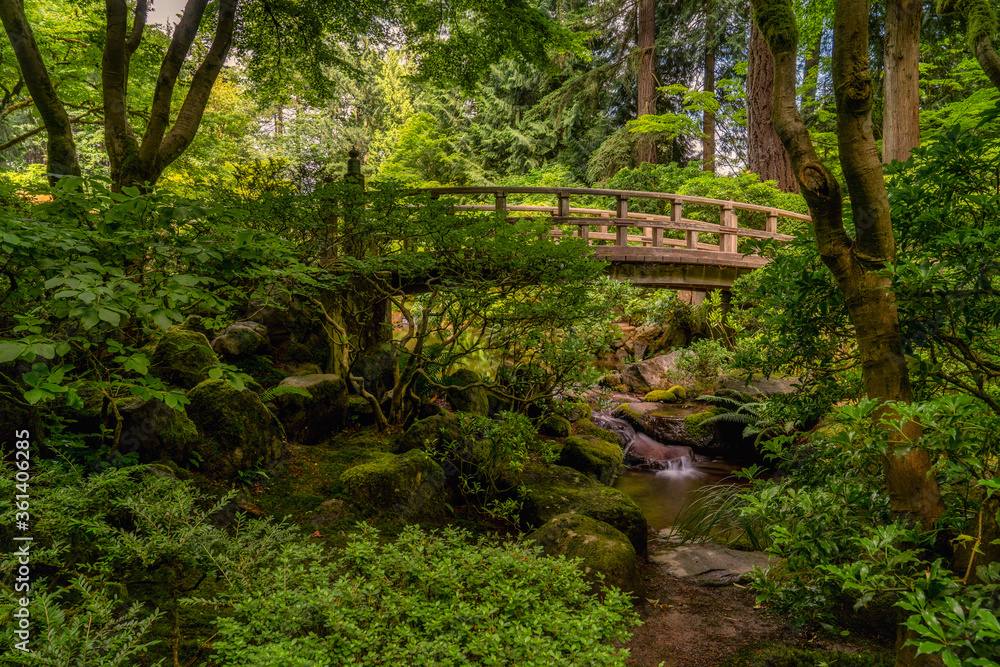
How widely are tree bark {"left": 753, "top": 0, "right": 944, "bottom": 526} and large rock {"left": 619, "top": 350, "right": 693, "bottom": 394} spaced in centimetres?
938

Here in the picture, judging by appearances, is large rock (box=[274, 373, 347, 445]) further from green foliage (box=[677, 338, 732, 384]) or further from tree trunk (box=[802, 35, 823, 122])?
tree trunk (box=[802, 35, 823, 122])

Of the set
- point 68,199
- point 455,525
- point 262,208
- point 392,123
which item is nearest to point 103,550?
point 68,199

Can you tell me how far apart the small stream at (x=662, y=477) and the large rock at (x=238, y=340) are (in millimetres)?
5306

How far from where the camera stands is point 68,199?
8.08 feet

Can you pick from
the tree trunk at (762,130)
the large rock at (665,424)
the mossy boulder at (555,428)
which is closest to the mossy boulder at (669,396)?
the large rock at (665,424)

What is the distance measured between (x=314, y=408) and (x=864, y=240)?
526 centimetres

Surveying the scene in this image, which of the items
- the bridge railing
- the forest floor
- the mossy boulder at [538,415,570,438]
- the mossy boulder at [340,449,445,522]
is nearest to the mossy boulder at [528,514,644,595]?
the forest floor

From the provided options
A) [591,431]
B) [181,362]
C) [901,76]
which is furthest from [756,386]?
[181,362]

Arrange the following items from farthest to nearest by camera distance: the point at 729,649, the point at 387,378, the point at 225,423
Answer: the point at 387,378, the point at 225,423, the point at 729,649

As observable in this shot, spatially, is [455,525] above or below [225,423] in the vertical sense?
below

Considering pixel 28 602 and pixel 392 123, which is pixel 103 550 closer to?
pixel 28 602

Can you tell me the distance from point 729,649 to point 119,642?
360cm

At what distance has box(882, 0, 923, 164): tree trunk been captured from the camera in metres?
8.07

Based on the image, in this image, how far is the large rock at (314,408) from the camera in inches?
221
